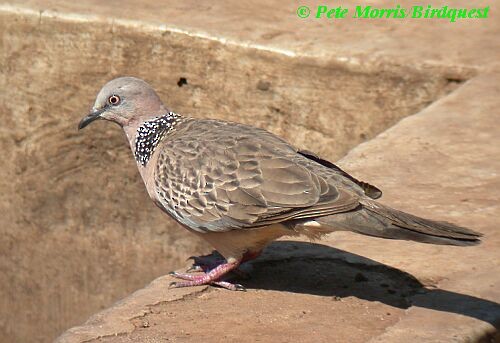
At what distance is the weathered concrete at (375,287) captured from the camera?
14.6ft

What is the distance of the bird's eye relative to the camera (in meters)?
→ 5.41

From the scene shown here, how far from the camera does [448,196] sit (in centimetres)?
555

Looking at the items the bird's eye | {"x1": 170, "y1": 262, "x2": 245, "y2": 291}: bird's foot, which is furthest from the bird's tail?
the bird's eye

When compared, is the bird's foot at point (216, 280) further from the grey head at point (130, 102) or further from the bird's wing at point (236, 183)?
the grey head at point (130, 102)

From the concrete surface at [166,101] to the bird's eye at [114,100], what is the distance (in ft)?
4.16

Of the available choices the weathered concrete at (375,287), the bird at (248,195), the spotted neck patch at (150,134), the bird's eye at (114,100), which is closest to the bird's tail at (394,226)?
the bird at (248,195)

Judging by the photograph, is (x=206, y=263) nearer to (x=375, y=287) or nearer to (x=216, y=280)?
(x=216, y=280)

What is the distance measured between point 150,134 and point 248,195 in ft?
2.52

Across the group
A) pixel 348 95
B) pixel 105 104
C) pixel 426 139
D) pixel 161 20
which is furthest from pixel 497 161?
pixel 161 20

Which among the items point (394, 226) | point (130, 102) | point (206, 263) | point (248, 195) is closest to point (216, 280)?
point (206, 263)

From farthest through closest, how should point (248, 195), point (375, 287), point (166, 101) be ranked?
1. point (166, 101)
2. point (375, 287)
3. point (248, 195)

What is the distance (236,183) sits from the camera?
15.6 feet

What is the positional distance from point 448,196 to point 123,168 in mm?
3123

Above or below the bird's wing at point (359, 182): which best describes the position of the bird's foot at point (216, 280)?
below
